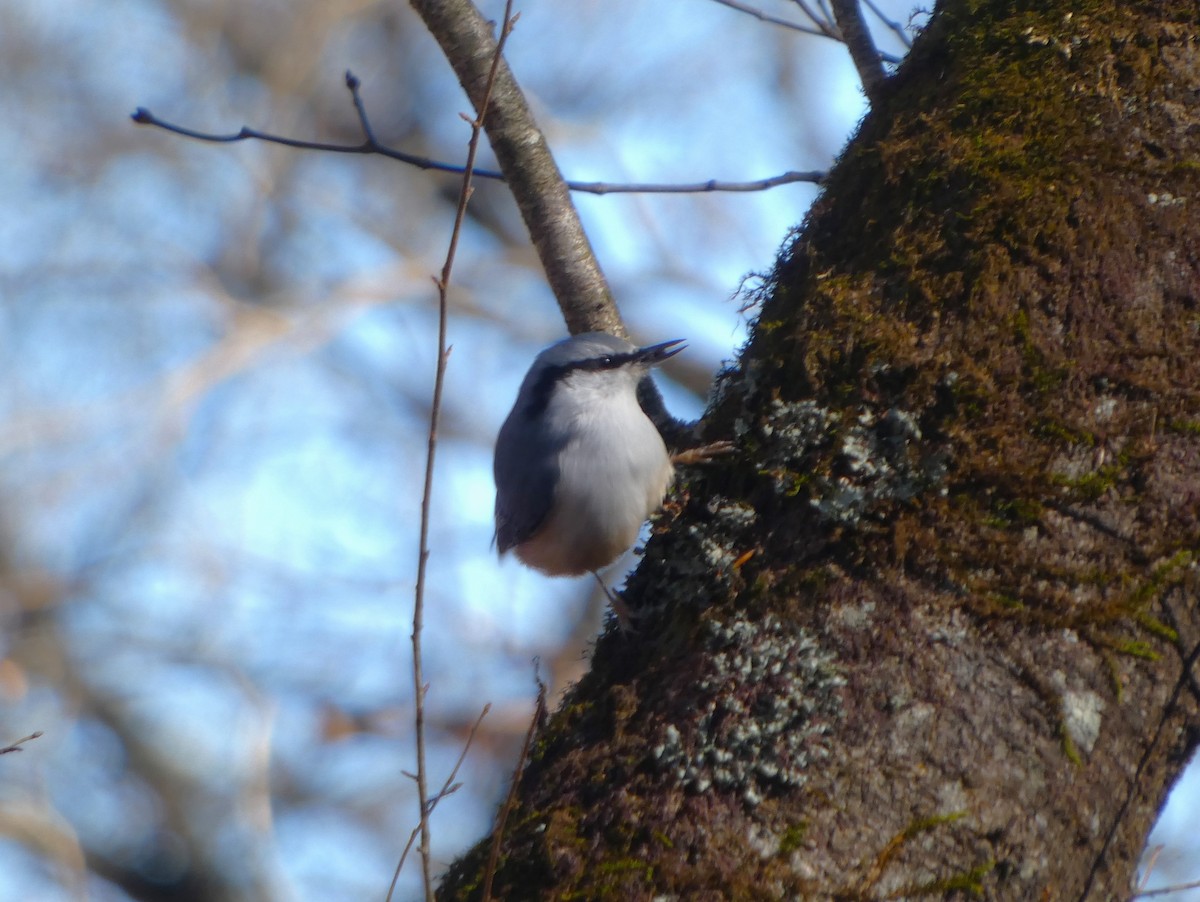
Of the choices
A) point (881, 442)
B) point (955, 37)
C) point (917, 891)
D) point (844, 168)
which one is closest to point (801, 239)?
point (844, 168)

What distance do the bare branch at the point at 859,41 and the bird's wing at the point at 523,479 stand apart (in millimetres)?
1499

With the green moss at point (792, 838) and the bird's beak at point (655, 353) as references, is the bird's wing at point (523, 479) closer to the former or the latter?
the bird's beak at point (655, 353)

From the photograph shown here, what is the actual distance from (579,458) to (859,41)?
1587 mm

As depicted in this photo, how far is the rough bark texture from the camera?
1.62 metres

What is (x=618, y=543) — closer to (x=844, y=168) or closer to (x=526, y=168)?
(x=526, y=168)

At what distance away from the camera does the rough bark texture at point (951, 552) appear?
162cm

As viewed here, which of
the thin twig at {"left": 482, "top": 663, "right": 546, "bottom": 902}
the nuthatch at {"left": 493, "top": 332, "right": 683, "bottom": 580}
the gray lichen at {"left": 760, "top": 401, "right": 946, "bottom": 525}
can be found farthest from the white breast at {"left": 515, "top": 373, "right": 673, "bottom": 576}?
the thin twig at {"left": 482, "top": 663, "right": 546, "bottom": 902}

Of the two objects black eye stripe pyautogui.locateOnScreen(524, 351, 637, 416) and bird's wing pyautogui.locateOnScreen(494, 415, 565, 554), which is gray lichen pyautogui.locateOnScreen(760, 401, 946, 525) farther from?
bird's wing pyautogui.locateOnScreen(494, 415, 565, 554)

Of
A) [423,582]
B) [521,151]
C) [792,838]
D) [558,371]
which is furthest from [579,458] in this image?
[792,838]

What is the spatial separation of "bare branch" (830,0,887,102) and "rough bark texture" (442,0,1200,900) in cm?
93

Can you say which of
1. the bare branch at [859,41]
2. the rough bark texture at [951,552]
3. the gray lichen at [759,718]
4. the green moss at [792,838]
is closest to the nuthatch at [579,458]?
the rough bark texture at [951,552]

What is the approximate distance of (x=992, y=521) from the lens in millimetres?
1812

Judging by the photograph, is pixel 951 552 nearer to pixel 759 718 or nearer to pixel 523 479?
pixel 759 718

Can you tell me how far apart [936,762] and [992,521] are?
437 millimetres
